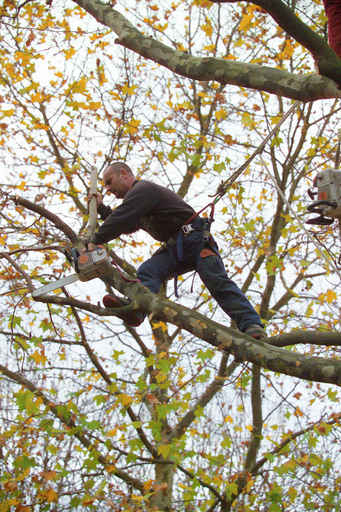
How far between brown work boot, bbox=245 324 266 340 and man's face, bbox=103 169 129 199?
1521 mm

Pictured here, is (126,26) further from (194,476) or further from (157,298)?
(194,476)

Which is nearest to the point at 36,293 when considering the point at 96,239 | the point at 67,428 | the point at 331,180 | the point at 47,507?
Result: the point at 96,239

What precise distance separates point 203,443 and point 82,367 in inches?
86.7

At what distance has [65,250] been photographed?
3.21 m

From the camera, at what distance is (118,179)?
3.93m

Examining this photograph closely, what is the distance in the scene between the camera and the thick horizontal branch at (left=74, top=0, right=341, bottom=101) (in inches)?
98.2

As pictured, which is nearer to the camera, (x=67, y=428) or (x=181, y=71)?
(x=181, y=71)

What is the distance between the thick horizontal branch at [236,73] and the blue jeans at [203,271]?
4.03ft

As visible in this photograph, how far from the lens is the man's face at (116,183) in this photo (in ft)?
12.9

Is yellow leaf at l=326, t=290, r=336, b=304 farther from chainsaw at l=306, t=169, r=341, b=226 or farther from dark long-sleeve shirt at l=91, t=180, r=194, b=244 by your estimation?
chainsaw at l=306, t=169, r=341, b=226

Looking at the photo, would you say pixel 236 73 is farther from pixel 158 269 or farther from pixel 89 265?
pixel 158 269

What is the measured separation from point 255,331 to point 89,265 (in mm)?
1134

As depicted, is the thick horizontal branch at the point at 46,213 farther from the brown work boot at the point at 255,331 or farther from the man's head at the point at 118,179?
the brown work boot at the point at 255,331

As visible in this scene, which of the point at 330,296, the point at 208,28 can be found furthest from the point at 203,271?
the point at 208,28
